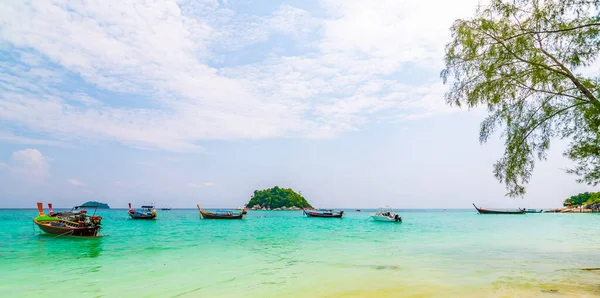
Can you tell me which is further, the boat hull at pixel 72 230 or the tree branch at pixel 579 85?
the boat hull at pixel 72 230

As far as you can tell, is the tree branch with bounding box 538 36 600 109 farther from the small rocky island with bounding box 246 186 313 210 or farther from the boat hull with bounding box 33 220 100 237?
the small rocky island with bounding box 246 186 313 210

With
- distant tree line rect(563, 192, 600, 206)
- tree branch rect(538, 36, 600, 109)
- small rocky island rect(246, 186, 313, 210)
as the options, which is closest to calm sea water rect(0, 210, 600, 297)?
tree branch rect(538, 36, 600, 109)

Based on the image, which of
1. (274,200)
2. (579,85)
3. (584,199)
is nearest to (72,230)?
(579,85)

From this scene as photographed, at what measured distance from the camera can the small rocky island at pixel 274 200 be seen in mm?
161625

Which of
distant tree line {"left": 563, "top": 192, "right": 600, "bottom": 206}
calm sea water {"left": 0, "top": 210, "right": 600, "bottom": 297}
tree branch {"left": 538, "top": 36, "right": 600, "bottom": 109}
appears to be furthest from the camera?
distant tree line {"left": 563, "top": 192, "right": 600, "bottom": 206}

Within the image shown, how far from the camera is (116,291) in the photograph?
9812 millimetres

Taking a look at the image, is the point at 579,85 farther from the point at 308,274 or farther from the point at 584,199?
the point at 584,199

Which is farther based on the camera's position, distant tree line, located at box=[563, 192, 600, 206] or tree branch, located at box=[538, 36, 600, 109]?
distant tree line, located at box=[563, 192, 600, 206]

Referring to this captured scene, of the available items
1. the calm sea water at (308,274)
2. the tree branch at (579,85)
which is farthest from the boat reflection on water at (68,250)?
the tree branch at (579,85)

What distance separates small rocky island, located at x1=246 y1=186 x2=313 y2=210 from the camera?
162m

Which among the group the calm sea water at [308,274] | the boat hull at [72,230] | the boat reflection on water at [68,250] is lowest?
the boat reflection on water at [68,250]

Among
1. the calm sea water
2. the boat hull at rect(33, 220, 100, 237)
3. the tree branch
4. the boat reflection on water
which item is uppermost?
the tree branch

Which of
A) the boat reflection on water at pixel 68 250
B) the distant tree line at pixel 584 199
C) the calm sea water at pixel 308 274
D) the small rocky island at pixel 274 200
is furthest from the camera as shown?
the small rocky island at pixel 274 200

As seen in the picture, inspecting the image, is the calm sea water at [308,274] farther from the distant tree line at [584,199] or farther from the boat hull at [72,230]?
the distant tree line at [584,199]
